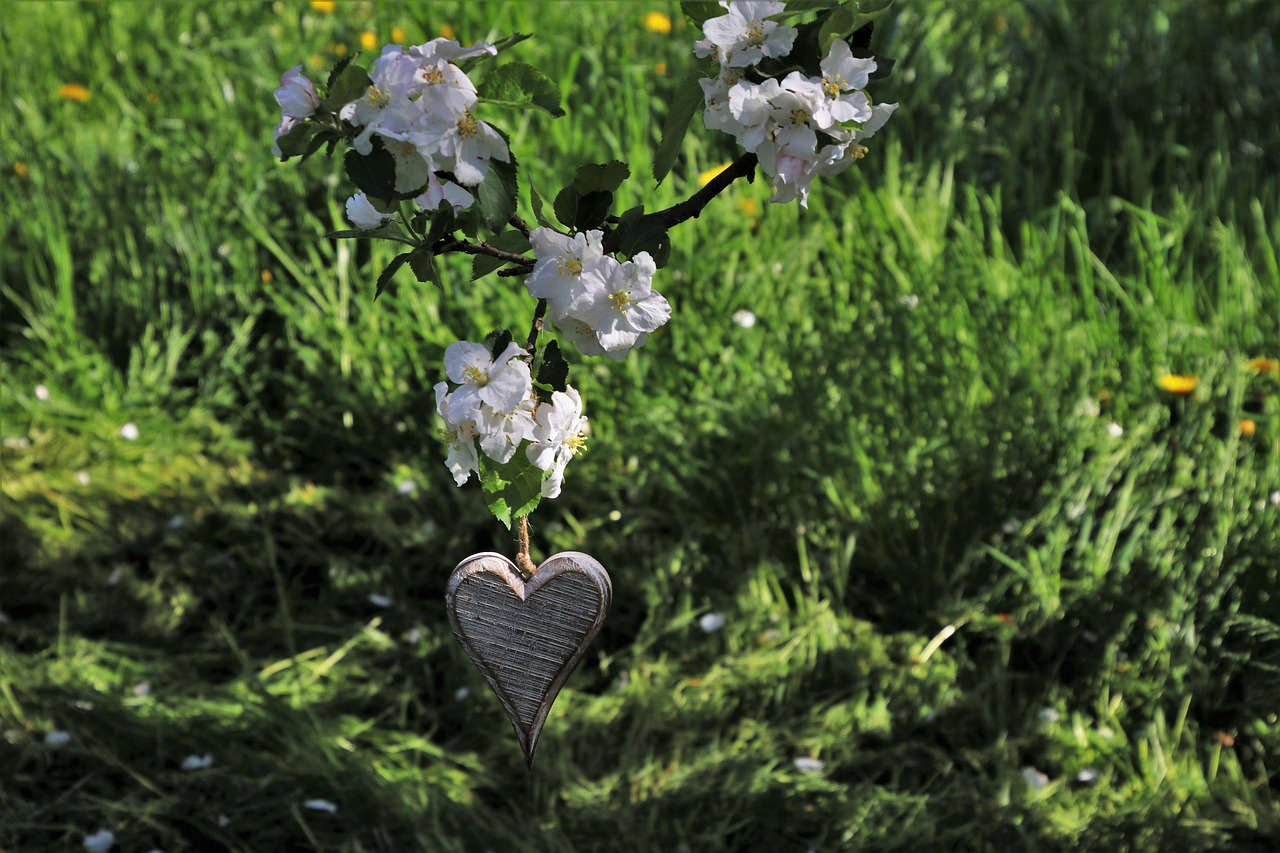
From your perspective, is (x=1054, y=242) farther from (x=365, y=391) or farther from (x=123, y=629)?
(x=123, y=629)

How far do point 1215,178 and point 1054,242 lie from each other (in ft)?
1.59

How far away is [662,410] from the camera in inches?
88.9

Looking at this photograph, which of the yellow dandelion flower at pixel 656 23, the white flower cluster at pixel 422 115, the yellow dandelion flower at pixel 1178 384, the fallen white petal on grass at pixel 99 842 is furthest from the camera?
the yellow dandelion flower at pixel 656 23

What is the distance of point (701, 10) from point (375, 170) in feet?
0.84

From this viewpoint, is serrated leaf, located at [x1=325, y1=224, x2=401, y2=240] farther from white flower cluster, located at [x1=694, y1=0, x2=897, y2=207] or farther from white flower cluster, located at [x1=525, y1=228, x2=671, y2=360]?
white flower cluster, located at [x1=694, y1=0, x2=897, y2=207]

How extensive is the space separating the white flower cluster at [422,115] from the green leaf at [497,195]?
0.04 ft

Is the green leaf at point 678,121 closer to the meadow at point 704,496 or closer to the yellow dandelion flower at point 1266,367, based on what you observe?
the meadow at point 704,496

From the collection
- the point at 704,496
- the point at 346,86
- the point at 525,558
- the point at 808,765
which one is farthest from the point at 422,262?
the point at 704,496

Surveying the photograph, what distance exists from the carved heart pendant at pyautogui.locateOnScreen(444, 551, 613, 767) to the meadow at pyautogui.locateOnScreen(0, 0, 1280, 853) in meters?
0.90

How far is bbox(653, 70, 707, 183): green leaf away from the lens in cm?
88

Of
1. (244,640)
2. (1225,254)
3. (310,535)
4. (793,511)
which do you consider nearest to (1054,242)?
(1225,254)

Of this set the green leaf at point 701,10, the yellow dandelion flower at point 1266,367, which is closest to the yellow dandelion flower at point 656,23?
→ the yellow dandelion flower at point 1266,367

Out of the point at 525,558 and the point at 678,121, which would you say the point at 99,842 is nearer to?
the point at 525,558

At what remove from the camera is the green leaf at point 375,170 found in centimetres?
82
